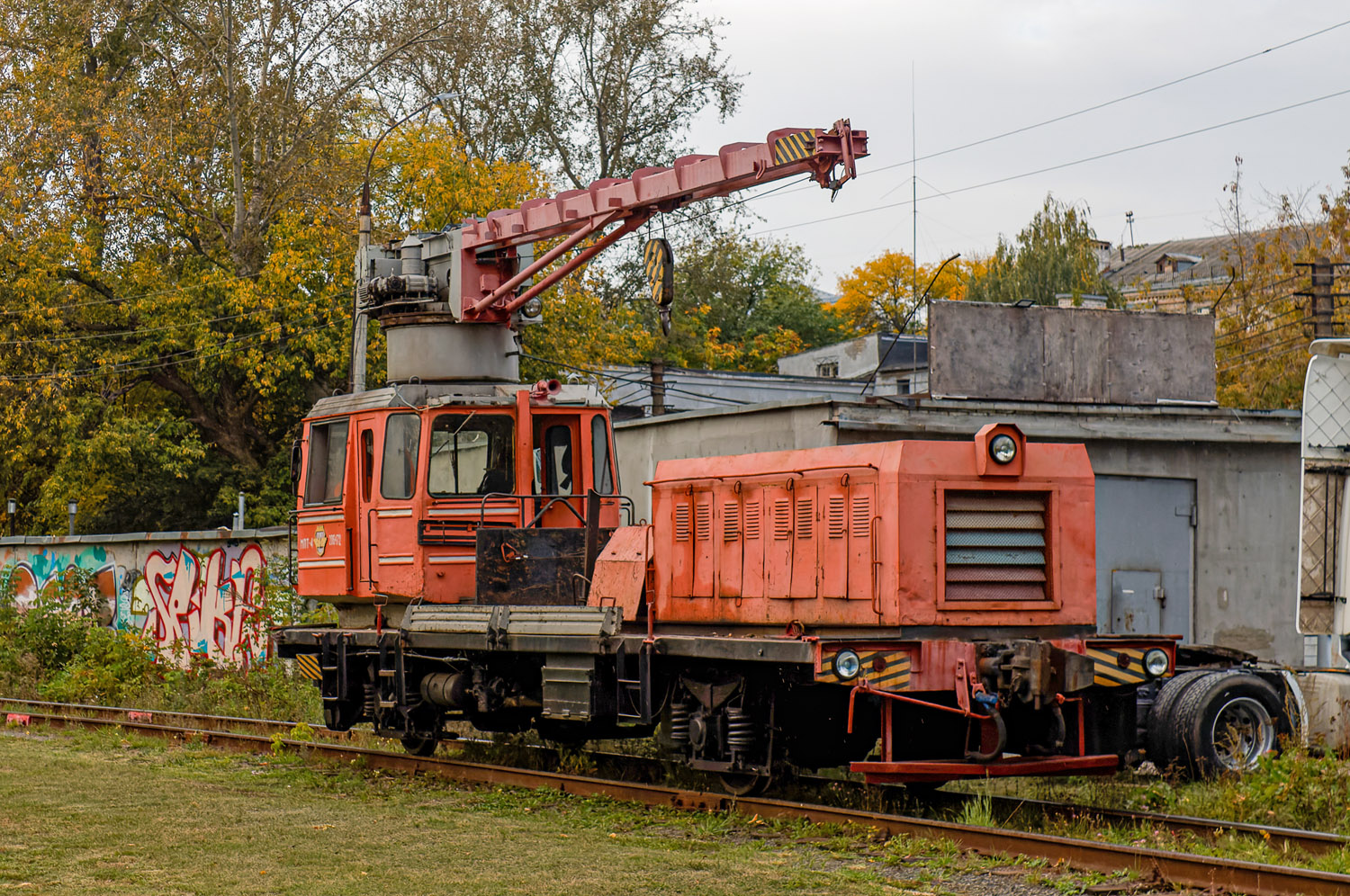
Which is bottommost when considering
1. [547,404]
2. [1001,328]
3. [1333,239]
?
[547,404]

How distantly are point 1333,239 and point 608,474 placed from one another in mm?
33336

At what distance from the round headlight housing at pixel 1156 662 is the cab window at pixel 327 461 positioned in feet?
24.2

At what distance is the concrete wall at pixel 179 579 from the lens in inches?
833

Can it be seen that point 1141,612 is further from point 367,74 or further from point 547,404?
point 367,74

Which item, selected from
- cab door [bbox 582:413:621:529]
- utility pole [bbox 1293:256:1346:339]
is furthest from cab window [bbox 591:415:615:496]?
utility pole [bbox 1293:256:1346:339]

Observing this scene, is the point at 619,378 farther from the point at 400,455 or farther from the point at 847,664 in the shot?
the point at 847,664

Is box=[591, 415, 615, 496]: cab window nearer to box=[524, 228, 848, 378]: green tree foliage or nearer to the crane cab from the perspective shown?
the crane cab

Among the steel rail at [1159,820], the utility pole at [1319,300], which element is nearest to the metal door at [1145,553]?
the steel rail at [1159,820]

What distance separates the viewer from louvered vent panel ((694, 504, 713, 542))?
34.8 ft

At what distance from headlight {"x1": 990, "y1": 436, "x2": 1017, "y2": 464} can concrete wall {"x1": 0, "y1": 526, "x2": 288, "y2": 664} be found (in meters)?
13.1

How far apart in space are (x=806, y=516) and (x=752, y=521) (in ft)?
1.74

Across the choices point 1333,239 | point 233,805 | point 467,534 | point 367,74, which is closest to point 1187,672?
point 467,534

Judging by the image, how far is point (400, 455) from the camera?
13.0 meters

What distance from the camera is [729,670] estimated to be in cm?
1010
